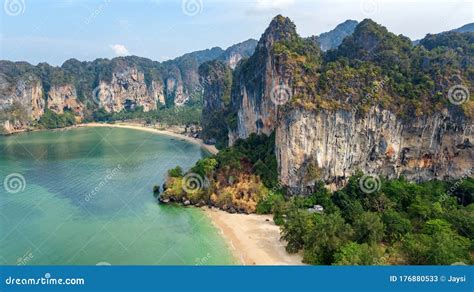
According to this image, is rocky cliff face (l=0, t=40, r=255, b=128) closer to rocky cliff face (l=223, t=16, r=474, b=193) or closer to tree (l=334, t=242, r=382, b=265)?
rocky cliff face (l=223, t=16, r=474, b=193)

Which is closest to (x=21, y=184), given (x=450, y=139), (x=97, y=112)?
(x=450, y=139)

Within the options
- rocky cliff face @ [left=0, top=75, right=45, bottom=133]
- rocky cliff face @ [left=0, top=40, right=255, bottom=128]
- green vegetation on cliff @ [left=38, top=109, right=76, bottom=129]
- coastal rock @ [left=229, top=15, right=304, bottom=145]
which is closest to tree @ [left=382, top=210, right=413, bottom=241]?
coastal rock @ [left=229, top=15, right=304, bottom=145]

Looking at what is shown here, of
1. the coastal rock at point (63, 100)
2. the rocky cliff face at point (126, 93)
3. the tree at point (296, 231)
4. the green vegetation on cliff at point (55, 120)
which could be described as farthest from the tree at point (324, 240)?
the rocky cliff face at point (126, 93)

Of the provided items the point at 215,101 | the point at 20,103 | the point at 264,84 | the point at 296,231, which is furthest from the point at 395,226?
the point at 20,103

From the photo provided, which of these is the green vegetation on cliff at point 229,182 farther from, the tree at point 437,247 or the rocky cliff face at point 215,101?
the rocky cliff face at point 215,101

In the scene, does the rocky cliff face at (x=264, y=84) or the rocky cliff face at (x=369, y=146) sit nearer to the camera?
the rocky cliff face at (x=369, y=146)

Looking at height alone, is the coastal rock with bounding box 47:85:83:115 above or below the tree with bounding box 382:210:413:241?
above

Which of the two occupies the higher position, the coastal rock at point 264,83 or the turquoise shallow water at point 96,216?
the coastal rock at point 264,83

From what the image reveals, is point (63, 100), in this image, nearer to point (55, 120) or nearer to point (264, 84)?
point (55, 120)
